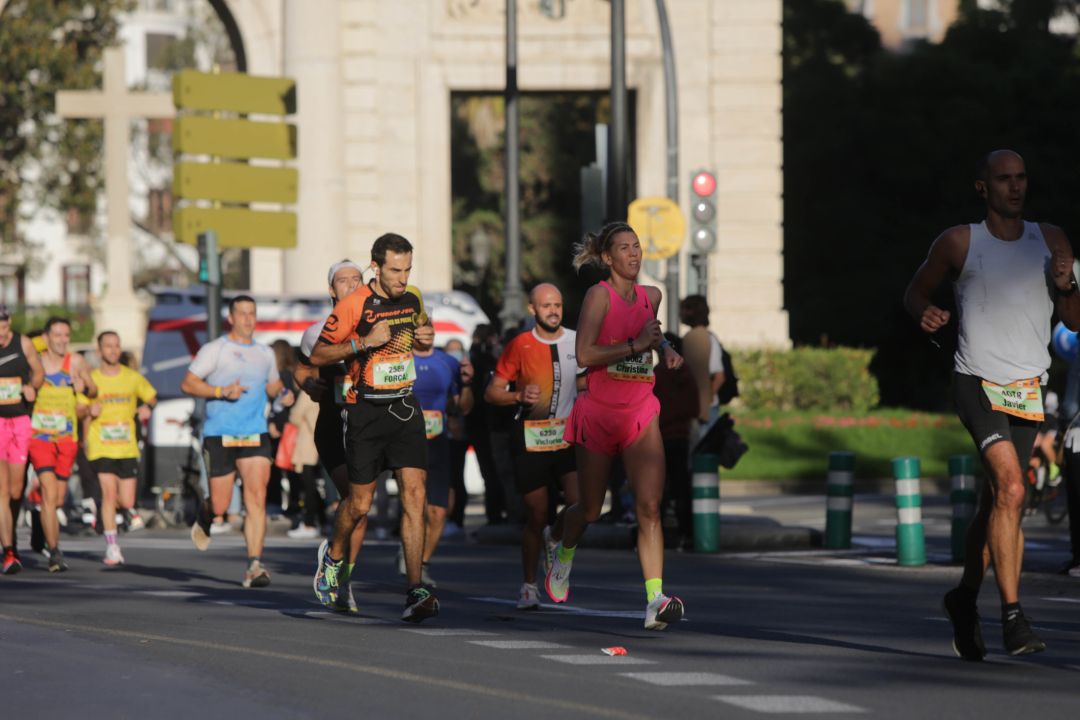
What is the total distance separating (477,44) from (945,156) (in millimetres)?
20991

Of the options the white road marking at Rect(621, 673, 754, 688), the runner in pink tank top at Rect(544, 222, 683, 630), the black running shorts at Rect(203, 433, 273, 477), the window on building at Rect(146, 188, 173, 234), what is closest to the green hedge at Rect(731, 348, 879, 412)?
the black running shorts at Rect(203, 433, 273, 477)

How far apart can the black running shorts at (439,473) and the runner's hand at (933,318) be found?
237 inches

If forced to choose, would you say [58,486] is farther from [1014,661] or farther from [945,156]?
[945,156]

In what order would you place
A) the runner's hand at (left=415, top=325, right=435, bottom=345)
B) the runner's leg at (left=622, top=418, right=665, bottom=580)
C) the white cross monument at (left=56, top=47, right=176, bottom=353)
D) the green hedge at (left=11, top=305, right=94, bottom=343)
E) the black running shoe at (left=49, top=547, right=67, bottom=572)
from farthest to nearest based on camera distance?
the green hedge at (left=11, top=305, right=94, bottom=343) → the white cross monument at (left=56, top=47, right=176, bottom=353) → the black running shoe at (left=49, top=547, right=67, bottom=572) → the runner's hand at (left=415, top=325, right=435, bottom=345) → the runner's leg at (left=622, top=418, right=665, bottom=580)

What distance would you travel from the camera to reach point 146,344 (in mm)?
28703

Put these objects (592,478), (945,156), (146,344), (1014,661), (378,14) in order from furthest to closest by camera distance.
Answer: (945,156), (378,14), (146,344), (592,478), (1014,661)

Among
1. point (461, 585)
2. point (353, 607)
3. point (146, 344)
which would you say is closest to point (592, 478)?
point (353, 607)

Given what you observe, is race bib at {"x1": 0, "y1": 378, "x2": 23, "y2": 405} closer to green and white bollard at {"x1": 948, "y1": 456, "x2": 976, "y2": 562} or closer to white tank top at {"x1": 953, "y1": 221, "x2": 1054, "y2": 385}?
green and white bollard at {"x1": 948, "y1": 456, "x2": 976, "y2": 562}

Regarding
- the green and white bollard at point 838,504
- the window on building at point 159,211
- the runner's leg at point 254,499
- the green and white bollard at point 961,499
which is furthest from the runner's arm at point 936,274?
the window on building at point 159,211

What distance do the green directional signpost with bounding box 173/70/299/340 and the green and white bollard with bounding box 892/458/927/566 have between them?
937 centimetres

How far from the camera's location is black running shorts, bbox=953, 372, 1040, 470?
9695 millimetres

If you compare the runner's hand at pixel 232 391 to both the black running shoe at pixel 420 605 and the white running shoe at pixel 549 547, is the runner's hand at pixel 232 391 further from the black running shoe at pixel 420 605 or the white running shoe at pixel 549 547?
the black running shoe at pixel 420 605

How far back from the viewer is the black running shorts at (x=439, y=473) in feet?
51.2

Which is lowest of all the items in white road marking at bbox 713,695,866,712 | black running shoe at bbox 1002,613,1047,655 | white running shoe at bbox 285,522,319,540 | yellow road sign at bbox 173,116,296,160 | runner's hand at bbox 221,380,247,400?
white running shoe at bbox 285,522,319,540
